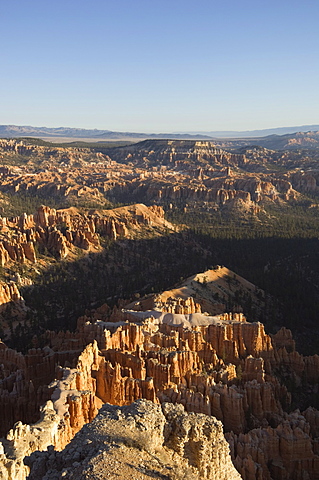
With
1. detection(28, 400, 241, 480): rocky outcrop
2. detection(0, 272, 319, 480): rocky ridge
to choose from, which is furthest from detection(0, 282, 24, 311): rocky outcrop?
detection(28, 400, 241, 480): rocky outcrop

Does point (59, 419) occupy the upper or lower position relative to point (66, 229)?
upper

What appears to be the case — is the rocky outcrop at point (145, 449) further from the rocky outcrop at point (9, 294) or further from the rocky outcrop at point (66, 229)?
the rocky outcrop at point (66, 229)

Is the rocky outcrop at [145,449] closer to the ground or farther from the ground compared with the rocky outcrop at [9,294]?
farther from the ground

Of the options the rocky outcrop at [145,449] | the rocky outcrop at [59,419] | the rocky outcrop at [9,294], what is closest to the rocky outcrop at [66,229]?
the rocky outcrop at [9,294]

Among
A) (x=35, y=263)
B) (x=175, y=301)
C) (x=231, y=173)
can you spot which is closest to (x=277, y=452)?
(x=175, y=301)

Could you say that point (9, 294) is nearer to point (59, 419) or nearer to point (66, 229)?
point (66, 229)

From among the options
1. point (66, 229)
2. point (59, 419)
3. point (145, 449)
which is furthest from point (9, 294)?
point (145, 449)

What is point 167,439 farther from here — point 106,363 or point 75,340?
point 75,340

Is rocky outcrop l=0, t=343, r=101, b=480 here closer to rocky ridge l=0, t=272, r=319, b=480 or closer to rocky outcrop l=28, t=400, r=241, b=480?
rocky ridge l=0, t=272, r=319, b=480
